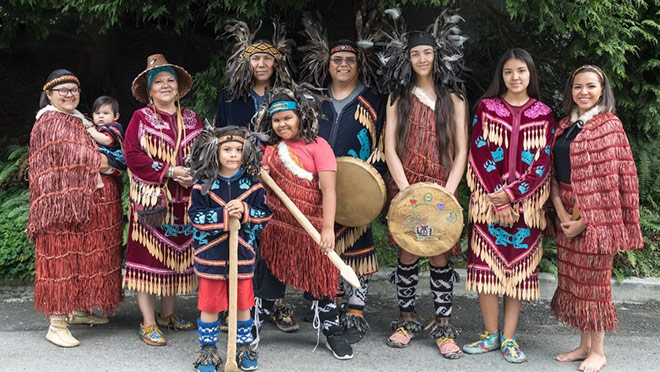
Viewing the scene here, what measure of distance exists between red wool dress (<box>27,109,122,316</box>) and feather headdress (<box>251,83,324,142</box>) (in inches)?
47.3

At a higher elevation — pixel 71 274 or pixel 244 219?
pixel 244 219

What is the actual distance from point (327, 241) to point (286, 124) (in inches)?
30.5

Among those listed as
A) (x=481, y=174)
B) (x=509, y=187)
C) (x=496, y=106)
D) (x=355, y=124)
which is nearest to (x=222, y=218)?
(x=355, y=124)

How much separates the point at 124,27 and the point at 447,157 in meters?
4.81

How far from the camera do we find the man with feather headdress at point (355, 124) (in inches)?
177

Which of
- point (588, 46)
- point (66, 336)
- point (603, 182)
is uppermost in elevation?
point (588, 46)

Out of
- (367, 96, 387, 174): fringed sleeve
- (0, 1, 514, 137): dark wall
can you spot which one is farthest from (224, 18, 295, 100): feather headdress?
(0, 1, 514, 137): dark wall

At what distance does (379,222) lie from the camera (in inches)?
258

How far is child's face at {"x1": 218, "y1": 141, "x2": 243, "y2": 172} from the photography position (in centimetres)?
385

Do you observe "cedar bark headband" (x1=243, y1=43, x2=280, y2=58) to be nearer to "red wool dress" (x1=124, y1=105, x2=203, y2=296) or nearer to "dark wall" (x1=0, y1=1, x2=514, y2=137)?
"red wool dress" (x1=124, y1=105, x2=203, y2=296)

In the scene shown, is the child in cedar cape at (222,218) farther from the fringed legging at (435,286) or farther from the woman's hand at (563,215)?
the woman's hand at (563,215)

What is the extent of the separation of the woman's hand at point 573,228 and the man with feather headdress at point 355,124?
1272 mm

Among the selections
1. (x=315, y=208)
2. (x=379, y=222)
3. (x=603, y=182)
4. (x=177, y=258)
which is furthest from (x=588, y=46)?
(x=177, y=258)

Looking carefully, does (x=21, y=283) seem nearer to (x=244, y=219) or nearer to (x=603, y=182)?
(x=244, y=219)
